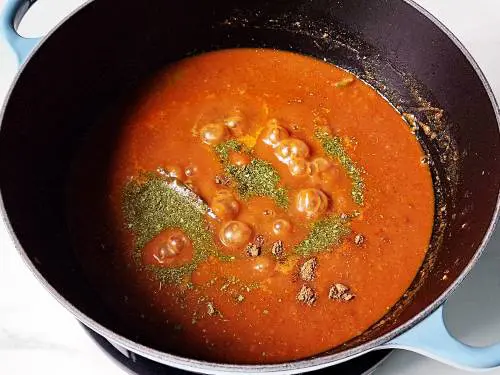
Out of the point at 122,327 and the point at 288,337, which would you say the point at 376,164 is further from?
the point at 122,327

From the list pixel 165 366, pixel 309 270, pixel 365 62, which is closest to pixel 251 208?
pixel 309 270

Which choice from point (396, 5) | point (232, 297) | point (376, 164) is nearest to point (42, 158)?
point (232, 297)

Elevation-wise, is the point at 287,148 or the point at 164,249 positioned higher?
the point at 287,148

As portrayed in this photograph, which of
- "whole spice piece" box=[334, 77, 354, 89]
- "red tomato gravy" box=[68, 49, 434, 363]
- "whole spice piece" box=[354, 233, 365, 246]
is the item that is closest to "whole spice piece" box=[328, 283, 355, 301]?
"red tomato gravy" box=[68, 49, 434, 363]

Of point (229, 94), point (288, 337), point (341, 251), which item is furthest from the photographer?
point (229, 94)

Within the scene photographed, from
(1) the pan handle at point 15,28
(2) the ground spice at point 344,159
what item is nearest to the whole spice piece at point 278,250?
(2) the ground spice at point 344,159

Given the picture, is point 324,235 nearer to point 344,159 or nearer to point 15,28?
point 344,159
